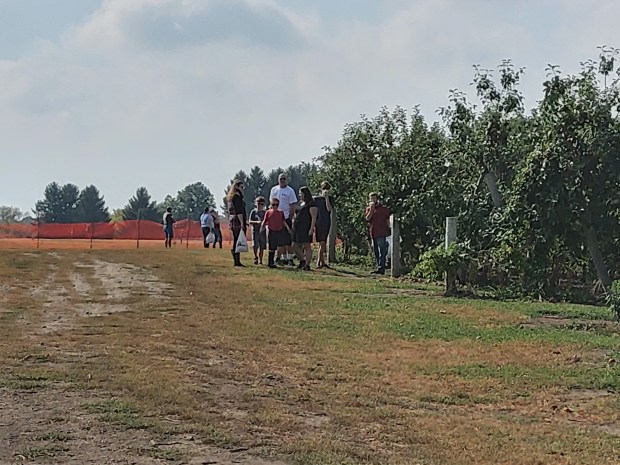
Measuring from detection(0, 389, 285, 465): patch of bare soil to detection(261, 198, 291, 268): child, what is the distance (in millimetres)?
13120

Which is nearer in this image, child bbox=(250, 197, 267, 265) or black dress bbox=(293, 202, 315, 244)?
black dress bbox=(293, 202, 315, 244)

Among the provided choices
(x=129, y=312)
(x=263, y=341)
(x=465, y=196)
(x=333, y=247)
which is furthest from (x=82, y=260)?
(x=263, y=341)

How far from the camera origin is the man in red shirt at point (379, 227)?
758 inches

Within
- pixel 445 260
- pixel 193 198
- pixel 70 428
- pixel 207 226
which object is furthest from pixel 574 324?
pixel 193 198

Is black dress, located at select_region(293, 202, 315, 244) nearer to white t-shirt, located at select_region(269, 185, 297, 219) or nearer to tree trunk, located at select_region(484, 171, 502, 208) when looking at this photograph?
white t-shirt, located at select_region(269, 185, 297, 219)

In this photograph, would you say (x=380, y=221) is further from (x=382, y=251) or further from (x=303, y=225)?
(x=303, y=225)

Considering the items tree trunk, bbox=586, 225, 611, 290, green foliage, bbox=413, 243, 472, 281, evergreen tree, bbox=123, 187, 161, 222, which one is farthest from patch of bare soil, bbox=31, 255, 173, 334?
evergreen tree, bbox=123, 187, 161, 222

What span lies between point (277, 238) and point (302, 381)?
12244 mm

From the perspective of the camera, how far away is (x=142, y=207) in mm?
112625

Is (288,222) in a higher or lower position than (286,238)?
higher

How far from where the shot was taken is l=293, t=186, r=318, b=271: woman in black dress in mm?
19547

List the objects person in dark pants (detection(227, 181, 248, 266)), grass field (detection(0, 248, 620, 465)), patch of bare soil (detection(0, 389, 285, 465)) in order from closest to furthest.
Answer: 1. patch of bare soil (detection(0, 389, 285, 465))
2. grass field (detection(0, 248, 620, 465))
3. person in dark pants (detection(227, 181, 248, 266))

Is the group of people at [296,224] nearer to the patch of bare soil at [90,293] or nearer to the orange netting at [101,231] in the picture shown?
the patch of bare soil at [90,293]

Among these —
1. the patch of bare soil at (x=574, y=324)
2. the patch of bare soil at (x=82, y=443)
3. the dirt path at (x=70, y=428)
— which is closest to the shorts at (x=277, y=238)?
the patch of bare soil at (x=574, y=324)
